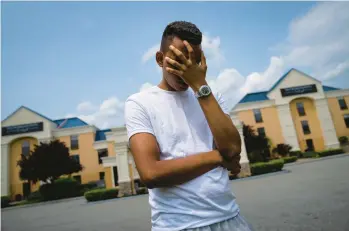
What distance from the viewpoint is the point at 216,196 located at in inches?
44.0

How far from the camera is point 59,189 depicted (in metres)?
23.0

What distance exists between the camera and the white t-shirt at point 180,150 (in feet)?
3.57

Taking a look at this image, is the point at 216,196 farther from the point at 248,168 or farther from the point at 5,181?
the point at 5,181

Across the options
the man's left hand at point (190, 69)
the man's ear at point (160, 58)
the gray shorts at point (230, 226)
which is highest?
the man's ear at point (160, 58)

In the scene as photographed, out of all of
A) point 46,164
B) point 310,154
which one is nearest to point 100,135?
point 46,164

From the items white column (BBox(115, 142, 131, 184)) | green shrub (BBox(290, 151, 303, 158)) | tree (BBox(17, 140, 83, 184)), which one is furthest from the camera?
green shrub (BBox(290, 151, 303, 158))

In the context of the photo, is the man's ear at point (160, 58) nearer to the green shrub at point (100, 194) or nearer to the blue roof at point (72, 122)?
the green shrub at point (100, 194)

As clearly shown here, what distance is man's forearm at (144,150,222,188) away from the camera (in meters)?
1.10

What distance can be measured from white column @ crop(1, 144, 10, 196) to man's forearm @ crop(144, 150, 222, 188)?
120ft

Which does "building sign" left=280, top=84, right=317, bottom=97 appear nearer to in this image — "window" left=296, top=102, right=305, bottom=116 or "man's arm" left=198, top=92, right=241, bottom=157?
"window" left=296, top=102, right=305, bottom=116

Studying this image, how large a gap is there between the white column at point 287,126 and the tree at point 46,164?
93.7 feet

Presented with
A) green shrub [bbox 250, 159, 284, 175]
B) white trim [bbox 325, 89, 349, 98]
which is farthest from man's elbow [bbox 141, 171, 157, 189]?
white trim [bbox 325, 89, 349, 98]

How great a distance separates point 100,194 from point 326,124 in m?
31.7

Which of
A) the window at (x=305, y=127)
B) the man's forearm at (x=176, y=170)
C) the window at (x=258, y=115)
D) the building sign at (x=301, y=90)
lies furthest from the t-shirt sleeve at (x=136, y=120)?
the window at (x=305, y=127)
